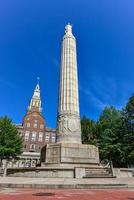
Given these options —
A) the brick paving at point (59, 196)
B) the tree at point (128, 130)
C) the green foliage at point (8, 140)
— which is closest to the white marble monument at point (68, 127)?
the brick paving at point (59, 196)

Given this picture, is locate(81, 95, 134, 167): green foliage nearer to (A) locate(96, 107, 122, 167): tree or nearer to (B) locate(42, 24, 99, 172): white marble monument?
(A) locate(96, 107, 122, 167): tree

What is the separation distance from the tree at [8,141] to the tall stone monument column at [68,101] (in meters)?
20.5

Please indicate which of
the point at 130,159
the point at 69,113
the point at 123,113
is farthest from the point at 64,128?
the point at 123,113

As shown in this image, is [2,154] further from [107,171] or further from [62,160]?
[107,171]

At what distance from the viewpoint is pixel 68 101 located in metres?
21.3

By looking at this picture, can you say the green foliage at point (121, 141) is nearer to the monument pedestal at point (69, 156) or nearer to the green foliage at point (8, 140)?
the monument pedestal at point (69, 156)

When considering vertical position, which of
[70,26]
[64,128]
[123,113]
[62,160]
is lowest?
[62,160]

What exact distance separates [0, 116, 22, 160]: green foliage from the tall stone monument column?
20.5 metres

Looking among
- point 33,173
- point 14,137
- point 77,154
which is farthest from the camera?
point 14,137

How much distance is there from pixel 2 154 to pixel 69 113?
22.5m

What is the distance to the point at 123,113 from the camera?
3803cm

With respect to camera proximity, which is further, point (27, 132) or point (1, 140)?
point (27, 132)

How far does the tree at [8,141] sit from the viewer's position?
121 ft

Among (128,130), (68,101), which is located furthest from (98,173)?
(128,130)
